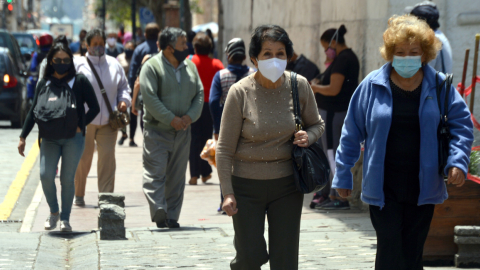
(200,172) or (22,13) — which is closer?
(200,172)

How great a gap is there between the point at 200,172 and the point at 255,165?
20.5 feet

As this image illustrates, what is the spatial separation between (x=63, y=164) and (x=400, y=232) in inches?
152

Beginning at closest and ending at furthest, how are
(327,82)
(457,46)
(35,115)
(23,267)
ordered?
(23,267) < (35,115) < (457,46) < (327,82)

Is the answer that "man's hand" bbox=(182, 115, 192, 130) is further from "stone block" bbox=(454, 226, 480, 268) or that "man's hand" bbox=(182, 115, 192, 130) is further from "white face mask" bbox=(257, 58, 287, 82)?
"white face mask" bbox=(257, 58, 287, 82)

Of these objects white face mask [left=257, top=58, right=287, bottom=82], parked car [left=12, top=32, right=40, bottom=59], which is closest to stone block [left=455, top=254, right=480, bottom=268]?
white face mask [left=257, top=58, right=287, bottom=82]

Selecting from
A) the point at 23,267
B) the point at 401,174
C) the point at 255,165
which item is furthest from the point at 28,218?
the point at 401,174

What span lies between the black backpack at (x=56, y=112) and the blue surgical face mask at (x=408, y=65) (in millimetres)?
3687

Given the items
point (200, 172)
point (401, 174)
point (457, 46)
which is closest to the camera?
point (401, 174)

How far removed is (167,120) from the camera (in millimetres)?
7188

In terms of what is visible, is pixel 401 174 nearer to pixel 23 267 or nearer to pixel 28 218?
pixel 23 267

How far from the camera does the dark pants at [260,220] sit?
172 inches

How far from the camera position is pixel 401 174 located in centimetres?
427

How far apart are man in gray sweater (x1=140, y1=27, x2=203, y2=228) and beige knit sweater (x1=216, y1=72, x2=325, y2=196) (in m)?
2.88

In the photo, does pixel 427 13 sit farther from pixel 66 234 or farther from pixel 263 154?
pixel 66 234
